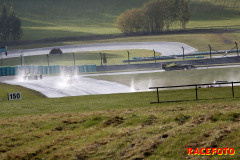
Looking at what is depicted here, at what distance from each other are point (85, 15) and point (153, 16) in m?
62.3

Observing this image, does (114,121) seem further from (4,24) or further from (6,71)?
(4,24)

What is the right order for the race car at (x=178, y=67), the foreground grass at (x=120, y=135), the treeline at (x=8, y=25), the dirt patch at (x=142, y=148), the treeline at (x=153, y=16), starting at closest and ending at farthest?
the dirt patch at (x=142, y=148) → the foreground grass at (x=120, y=135) → the race car at (x=178, y=67) → the treeline at (x=153, y=16) → the treeline at (x=8, y=25)

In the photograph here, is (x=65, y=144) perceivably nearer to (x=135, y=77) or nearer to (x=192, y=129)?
(x=192, y=129)

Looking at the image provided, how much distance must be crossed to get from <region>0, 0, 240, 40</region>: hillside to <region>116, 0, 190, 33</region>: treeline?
50.9ft

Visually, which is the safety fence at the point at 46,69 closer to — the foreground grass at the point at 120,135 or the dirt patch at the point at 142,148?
the foreground grass at the point at 120,135

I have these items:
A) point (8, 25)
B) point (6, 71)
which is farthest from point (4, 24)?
point (6, 71)

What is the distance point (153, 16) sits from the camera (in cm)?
11756

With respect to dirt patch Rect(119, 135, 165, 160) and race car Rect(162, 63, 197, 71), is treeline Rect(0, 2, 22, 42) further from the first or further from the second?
dirt patch Rect(119, 135, 165, 160)

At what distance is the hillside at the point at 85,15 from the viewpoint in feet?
457

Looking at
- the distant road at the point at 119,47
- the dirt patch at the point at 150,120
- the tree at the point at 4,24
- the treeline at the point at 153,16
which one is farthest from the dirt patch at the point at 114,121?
the tree at the point at 4,24

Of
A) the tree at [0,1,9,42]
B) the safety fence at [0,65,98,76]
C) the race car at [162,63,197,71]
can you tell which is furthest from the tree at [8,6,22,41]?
the race car at [162,63,197,71]

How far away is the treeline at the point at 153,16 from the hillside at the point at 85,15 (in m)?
15.5

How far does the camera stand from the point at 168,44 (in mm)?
97188

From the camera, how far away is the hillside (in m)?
139
